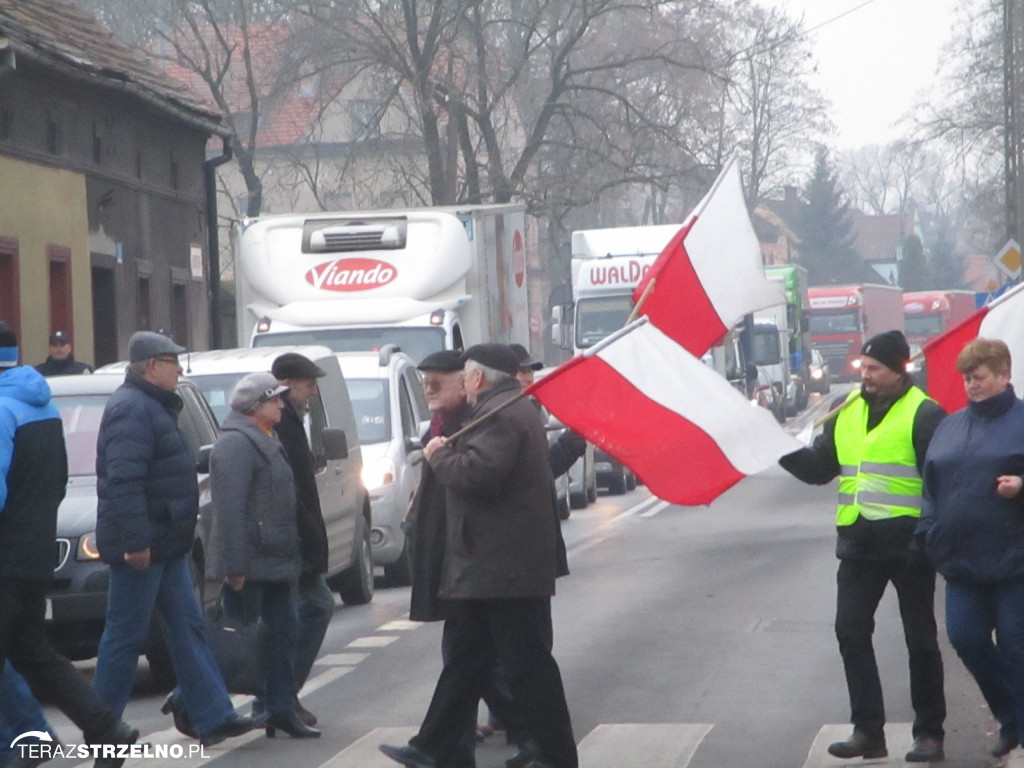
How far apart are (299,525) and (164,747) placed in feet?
3.87

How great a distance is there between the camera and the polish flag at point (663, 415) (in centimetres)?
700

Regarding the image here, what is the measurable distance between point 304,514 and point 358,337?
10379mm

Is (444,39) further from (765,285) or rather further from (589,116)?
(765,285)

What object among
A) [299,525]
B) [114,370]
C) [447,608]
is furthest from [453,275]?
[447,608]

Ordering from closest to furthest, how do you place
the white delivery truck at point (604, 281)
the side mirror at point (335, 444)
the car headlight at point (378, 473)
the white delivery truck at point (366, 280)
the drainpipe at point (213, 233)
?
the side mirror at point (335, 444) → the car headlight at point (378, 473) → the white delivery truck at point (366, 280) → the drainpipe at point (213, 233) → the white delivery truck at point (604, 281)

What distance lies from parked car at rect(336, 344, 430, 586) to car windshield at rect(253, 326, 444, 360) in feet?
10.3

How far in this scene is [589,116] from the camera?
36.0 meters

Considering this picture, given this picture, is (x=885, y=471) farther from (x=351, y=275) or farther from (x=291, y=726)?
(x=351, y=275)

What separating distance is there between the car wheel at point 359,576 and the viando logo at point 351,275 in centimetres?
573

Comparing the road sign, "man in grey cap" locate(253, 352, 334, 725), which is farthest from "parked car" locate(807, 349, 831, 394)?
"man in grey cap" locate(253, 352, 334, 725)

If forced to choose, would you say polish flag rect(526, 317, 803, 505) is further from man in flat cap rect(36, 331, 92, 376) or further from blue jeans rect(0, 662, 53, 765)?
man in flat cap rect(36, 331, 92, 376)

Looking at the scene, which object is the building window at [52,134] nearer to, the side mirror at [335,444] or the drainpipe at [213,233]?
the drainpipe at [213,233]

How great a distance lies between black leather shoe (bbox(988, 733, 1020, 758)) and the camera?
24.2ft

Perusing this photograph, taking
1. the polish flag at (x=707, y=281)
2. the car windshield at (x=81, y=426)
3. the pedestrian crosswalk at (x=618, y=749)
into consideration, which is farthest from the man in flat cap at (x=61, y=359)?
the polish flag at (x=707, y=281)
